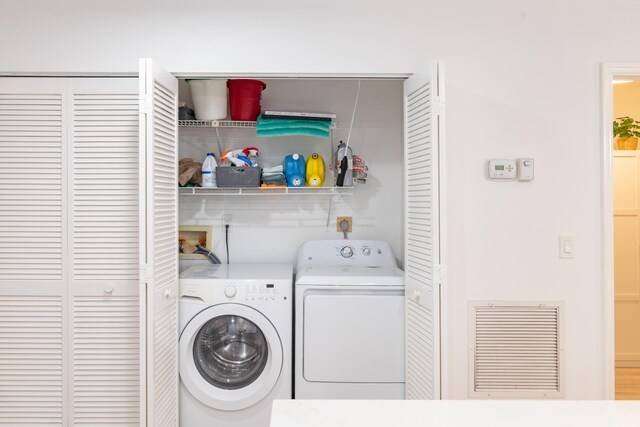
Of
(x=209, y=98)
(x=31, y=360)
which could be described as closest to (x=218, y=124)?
(x=209, y=98)

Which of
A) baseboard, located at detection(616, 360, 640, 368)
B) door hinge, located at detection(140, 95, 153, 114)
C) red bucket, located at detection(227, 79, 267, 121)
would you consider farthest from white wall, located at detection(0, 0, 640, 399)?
baseboard, located at detection(616, 360, 640, 368)

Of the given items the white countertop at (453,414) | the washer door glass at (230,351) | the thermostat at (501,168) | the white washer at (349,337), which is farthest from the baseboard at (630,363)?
the white countertop at (453,414)

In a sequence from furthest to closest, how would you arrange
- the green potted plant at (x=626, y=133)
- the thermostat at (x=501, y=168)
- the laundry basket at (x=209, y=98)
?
the green potted plant at (x=626, y=133), the laundry basket at (x=209, y=98), the thermostat at (x=501, y=168)

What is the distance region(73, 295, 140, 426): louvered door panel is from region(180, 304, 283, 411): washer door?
10.4 inches

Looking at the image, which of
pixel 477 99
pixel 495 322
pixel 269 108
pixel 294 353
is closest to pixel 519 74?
pixel 477 99

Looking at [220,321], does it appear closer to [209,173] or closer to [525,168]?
[209,173]

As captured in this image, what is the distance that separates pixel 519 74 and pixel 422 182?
741 millimetres

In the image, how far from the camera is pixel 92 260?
2.42 m

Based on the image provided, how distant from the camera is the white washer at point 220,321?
2543 millimetres

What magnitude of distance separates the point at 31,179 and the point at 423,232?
1.91 meters

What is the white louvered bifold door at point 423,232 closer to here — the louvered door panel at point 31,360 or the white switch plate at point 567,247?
the white switch plate at point 567,247

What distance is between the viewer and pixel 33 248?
243 centimetres

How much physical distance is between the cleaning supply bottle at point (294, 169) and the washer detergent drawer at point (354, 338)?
77 centimetres

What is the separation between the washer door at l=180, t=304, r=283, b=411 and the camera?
254 centimetres
